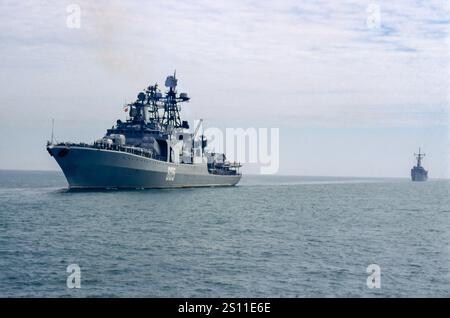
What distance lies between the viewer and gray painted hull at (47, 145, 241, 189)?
6341 cm

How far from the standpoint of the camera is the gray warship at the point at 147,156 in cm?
6438

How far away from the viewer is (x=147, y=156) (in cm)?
7431

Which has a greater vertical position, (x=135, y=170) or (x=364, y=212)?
(x=135, y=170)

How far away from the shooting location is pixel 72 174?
66125 mm

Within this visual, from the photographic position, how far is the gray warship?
6438cm

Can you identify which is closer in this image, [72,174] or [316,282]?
[316,282]

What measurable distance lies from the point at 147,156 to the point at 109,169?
9.25m

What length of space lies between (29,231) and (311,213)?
96.3 ft

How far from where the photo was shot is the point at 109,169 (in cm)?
6588
